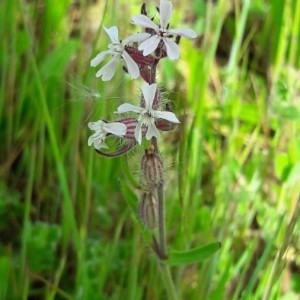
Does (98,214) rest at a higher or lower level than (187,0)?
lower

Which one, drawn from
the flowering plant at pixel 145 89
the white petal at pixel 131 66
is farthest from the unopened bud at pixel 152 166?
the white petal at pixel 131 66

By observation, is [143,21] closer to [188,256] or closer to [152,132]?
[152,132]

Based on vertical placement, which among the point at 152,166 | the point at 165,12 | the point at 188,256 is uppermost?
the point at 165,12

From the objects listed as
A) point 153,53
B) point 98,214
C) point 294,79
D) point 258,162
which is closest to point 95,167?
point 98,214

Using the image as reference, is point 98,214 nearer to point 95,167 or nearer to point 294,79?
point 95,167

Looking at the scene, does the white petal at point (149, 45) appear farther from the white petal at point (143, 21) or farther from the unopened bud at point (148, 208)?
the unopened bud at point (148, 208)

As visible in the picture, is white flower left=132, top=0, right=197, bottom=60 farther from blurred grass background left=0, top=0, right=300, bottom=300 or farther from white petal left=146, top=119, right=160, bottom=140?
blurred grass background left=0, top=0, right=300, bottom=300

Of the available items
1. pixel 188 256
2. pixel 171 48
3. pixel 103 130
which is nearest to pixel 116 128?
pixel 103 130

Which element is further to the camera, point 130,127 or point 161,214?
point 161,214
